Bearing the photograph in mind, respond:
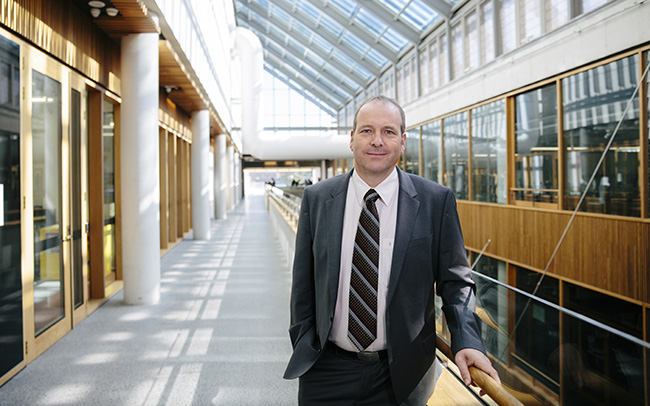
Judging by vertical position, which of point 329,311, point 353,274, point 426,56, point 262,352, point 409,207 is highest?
point 426,56

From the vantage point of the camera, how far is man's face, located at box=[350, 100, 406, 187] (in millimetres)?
1737

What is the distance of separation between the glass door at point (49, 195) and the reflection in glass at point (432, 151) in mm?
10736

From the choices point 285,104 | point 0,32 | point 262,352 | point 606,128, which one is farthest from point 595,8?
point 285,104

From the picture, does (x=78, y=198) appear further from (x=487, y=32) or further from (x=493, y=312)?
(x=487, y=32)

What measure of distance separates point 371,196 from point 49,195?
424cm

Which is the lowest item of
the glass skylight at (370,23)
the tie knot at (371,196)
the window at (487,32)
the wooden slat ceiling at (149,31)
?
the tie knot at (371,196)

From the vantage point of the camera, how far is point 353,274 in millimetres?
1740

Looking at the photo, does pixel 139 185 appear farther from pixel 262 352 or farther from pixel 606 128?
pixel 606 128

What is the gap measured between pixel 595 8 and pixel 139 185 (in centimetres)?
683

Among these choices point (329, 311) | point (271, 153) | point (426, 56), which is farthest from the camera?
point (271, 153)

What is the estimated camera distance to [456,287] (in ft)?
5.60

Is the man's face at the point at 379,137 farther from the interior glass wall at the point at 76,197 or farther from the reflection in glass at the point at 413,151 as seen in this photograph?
the reflection in glass at the point at 413,151

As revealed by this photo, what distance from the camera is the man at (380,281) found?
1.68 m

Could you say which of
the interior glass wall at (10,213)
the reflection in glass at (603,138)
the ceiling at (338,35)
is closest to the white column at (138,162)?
the interior glass wall at (10,213)
